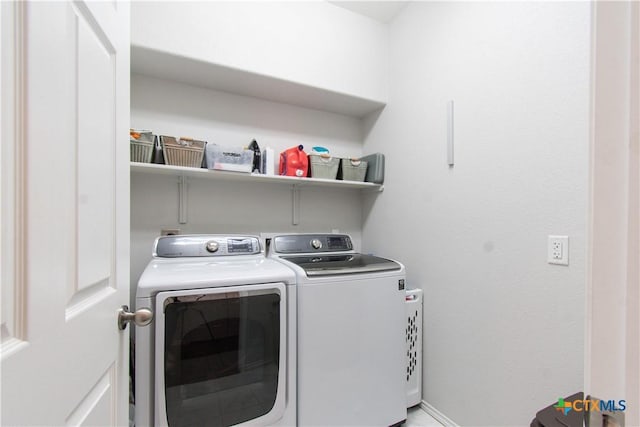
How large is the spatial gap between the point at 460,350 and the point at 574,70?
4.96 feet

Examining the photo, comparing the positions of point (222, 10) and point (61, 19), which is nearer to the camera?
point (61, 19)

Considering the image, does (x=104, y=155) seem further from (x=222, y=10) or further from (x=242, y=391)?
(x=222, y=10)

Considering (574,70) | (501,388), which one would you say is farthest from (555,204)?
(501,388)

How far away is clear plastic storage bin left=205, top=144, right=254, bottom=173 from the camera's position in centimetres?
182

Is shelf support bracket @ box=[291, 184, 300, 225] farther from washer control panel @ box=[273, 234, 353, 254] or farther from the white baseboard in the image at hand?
the white baseboard

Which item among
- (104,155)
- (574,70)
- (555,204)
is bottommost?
(555,204)

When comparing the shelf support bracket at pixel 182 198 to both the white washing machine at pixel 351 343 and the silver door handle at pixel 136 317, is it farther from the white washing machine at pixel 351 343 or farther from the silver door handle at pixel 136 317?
the silver door handle at pixel 136 317

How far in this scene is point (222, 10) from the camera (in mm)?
1764

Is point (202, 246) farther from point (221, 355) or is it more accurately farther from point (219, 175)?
point (221, 355)

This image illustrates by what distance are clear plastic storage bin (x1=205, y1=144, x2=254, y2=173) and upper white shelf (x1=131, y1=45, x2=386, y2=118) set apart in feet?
1.62

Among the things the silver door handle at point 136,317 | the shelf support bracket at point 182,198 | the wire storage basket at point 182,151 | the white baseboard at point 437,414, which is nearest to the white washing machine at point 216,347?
the silver door handle at point 136,317

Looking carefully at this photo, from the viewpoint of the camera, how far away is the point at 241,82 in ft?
6.54

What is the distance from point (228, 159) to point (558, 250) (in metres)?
1.82

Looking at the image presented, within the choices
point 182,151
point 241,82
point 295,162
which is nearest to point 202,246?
point 182,151
